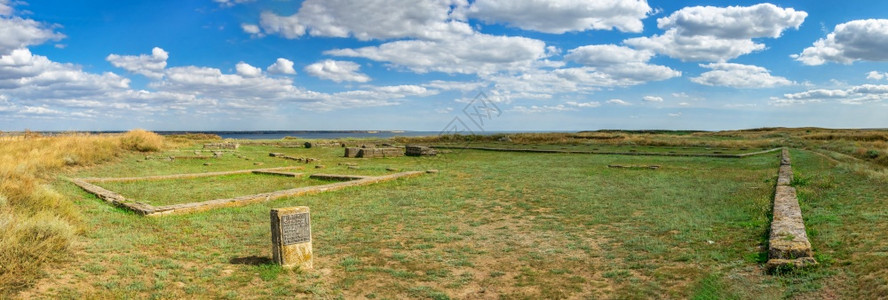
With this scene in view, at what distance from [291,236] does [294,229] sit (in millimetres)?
→ 85

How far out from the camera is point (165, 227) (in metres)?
7.70

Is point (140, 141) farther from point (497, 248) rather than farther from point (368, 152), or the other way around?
point (497, 248)

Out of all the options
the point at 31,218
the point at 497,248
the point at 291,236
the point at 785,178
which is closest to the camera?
the point at 291,236

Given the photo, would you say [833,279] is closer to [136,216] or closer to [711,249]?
[711,249]

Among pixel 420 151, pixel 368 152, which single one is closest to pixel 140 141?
pixel 368 152

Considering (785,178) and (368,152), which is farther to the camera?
(368,152)

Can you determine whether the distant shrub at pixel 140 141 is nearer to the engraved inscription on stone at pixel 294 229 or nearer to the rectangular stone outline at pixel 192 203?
the rectangular stone outline at pixel 192 203

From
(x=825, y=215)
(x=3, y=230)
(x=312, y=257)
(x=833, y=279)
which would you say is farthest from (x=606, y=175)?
(x=3, y=230)

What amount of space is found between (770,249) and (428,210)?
5676mm

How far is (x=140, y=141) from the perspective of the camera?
80.6ft

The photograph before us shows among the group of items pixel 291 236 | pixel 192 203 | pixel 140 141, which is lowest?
pixel 192 203

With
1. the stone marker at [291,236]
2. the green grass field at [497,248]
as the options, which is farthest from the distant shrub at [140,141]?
the stone marker at [291,236]

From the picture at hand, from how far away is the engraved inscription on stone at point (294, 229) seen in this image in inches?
216

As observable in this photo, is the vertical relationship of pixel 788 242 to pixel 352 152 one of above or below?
below
